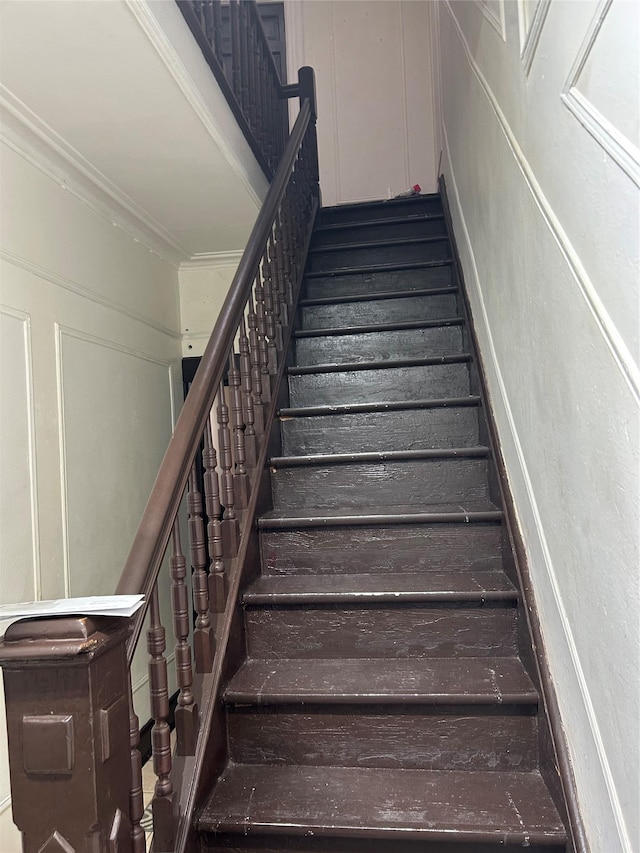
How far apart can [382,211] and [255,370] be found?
2.15 meters

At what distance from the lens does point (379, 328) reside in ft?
8.96

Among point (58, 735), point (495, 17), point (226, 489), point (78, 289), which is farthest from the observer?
point (78, 289)

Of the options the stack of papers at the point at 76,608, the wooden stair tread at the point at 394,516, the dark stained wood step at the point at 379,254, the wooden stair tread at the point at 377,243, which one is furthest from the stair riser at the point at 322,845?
the wooden stair tread at the point at 377,243

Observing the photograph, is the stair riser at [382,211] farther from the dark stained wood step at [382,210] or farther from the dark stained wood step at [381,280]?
the dark stained wood step at [381,280]

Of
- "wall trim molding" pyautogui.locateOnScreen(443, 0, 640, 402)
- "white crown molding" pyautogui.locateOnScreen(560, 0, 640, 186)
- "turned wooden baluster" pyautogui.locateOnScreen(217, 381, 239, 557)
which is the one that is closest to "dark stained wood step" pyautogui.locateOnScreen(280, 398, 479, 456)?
"turned wooden baluster" pyautogui.locateOnScreen(217, 381, 239, 557)

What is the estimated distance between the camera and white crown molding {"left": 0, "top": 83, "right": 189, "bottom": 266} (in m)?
2.10

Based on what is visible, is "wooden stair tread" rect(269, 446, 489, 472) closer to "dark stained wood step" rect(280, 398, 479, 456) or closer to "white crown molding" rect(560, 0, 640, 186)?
"dark stained wood step" rect(280, 398, 479, 456)

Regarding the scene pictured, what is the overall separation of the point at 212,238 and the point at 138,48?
1.68 metres

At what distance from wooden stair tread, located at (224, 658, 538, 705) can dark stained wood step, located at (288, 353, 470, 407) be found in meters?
1.20

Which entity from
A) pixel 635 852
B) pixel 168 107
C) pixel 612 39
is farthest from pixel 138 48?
pixel 635 852

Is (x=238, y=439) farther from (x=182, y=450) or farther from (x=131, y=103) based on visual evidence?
(x=131, y=103)

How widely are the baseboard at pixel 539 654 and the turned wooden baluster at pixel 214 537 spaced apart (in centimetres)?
87

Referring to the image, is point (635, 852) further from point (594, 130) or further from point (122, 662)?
point (594, 130)

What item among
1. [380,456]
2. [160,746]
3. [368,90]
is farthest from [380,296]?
[368,90]
